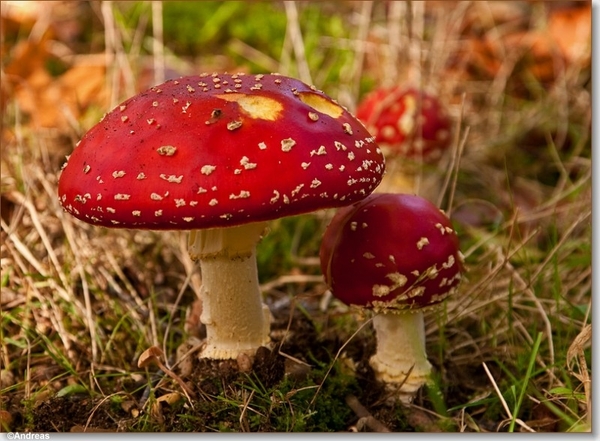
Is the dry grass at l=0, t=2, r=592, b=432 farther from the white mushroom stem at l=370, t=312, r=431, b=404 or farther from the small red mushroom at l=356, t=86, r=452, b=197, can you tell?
the small red mushroom at l=356, t=86, r=452, b=197

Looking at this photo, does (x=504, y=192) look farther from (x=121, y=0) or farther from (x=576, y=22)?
(x=121, y=0)

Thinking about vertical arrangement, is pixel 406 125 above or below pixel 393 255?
below

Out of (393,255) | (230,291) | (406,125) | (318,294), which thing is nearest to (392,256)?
(393,255)

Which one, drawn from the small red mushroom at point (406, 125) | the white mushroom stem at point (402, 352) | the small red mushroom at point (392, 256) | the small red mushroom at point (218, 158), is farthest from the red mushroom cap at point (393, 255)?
the small red mushroom at point (406, 125)

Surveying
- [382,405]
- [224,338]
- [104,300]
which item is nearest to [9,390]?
[104,300]

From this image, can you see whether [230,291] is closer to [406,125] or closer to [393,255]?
[393,255]

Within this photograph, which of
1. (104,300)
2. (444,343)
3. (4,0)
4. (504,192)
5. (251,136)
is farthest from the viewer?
(504,192)
